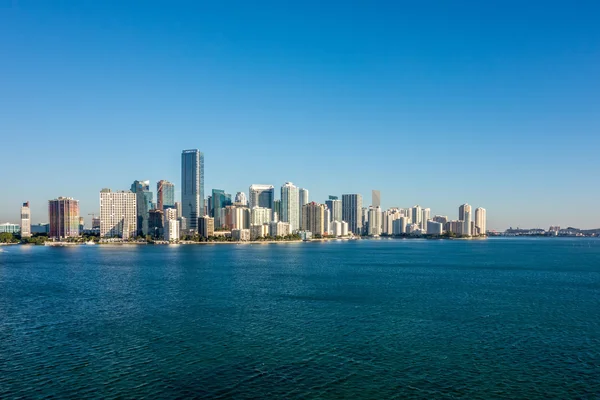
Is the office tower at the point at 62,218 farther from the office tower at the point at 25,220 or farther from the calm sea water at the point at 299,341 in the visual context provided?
the calm sea water at the point at 299,341

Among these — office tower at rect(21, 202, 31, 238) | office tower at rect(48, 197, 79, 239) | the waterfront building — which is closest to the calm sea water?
the waterfront building

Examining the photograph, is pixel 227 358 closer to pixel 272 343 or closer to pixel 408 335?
pixel 272 343

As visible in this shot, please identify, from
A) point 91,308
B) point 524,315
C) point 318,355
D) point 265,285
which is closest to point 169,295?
point 91,308

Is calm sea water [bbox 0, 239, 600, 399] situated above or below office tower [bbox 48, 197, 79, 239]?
below

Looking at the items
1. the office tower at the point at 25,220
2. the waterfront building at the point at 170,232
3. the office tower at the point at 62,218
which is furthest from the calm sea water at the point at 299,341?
the office tower at the point at 25,220

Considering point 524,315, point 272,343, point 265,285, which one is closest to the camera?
point 272,343

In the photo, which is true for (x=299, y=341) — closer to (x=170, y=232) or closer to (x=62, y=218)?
(x=170, y=232)

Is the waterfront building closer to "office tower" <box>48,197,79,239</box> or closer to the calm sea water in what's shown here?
"office tower" <box>48,197,79,239</box>
